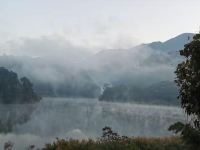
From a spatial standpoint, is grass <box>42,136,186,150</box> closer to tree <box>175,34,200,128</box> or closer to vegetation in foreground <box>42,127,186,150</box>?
vegetation in foreground <box>42,127,186,150</box>

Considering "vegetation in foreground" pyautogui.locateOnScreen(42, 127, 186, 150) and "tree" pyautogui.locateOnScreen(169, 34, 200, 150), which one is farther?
"vegetation in foreground" pyautogui.locateOnScreen(42, 127, 186, 150)

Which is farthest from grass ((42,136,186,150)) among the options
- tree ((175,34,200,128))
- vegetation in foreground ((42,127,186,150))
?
tree ((175,34,200,128))

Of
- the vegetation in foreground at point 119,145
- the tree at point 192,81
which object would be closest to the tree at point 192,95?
the tree at point 192,81

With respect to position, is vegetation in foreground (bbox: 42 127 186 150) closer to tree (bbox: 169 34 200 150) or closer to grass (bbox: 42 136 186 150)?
grass (bbox: 42 136 186 150)

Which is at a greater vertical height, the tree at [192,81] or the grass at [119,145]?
the tree at [192,81]

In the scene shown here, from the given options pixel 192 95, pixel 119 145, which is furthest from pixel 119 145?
pixel 192 95

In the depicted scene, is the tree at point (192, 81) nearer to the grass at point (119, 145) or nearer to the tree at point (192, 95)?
the tree at point (192, 95)

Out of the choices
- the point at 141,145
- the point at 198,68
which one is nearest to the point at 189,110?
the point at 198,68

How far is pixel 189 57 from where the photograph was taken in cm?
1016

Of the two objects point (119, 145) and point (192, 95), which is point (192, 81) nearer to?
point (192, 95)

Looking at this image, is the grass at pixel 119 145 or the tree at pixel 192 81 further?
the grass at pixel 119 145

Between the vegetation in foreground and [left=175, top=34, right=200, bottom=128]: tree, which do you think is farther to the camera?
the vegetation in foreground

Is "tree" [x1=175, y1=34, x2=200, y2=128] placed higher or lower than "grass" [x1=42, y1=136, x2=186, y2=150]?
higher

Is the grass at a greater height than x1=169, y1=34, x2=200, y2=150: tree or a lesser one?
lesser
